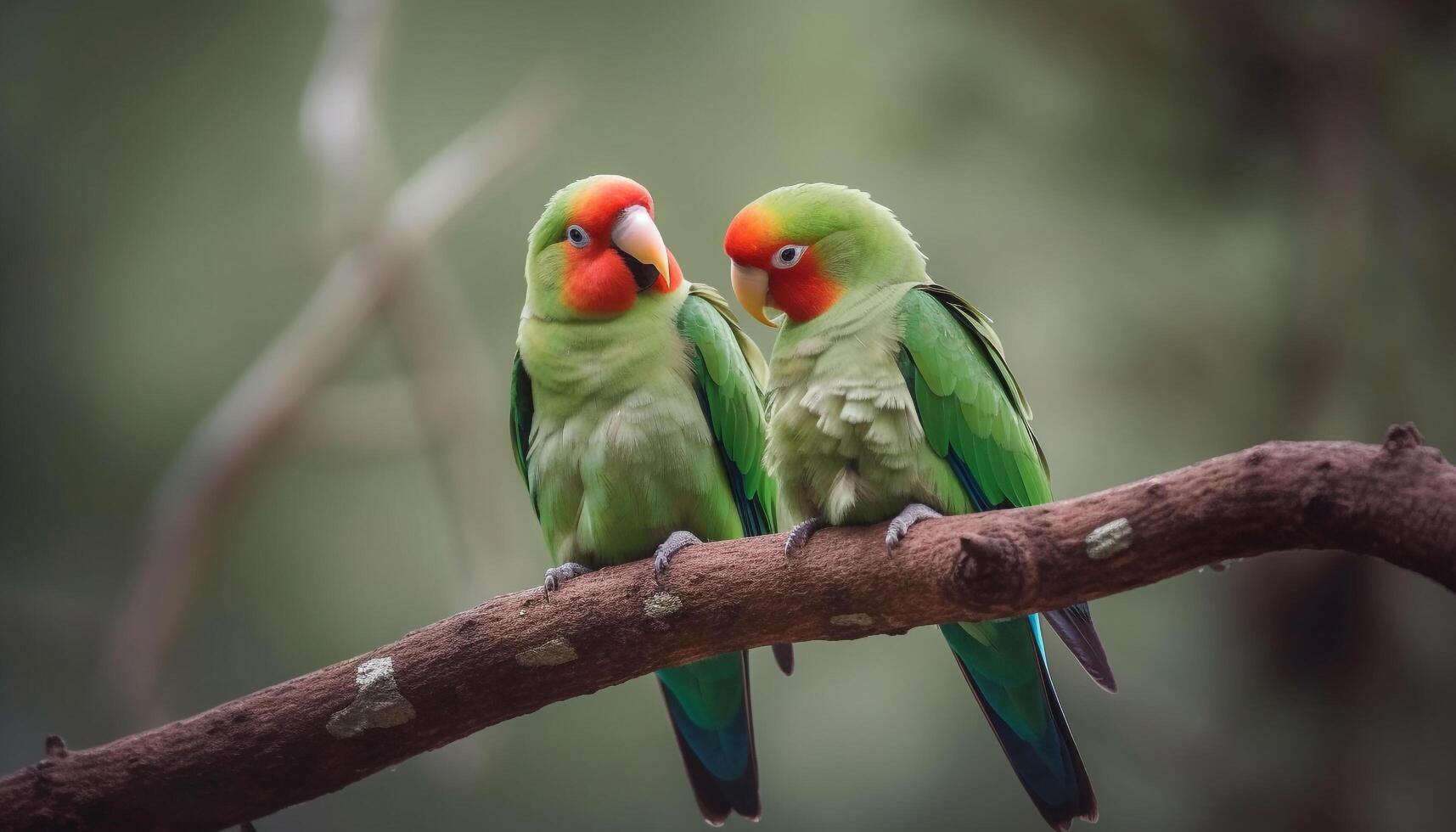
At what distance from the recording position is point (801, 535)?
2523 mm

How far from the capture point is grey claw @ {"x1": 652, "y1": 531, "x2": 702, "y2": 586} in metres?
2.63

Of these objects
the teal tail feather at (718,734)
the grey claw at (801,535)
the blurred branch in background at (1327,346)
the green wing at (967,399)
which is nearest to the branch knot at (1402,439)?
the green wing at (967,399)

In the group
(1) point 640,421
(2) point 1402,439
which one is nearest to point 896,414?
(1) point 640,421

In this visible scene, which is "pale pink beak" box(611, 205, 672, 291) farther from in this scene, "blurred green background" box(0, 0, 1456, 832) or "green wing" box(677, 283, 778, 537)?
"blurred green background" box(0, 0, 1456, 832)

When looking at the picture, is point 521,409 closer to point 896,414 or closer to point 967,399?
point 896,414

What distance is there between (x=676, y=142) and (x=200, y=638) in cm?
411

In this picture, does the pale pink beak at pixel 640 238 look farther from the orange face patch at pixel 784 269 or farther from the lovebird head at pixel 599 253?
the orange face patch at pixel 784 269

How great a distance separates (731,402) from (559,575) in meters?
0.70

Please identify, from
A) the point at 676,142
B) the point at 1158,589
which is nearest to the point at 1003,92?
the point at 676,142

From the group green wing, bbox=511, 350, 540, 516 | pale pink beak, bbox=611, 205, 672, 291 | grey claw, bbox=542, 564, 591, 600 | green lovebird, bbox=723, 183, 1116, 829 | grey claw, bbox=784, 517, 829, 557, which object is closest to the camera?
grey claw, bbox=784, 517, 829, 557

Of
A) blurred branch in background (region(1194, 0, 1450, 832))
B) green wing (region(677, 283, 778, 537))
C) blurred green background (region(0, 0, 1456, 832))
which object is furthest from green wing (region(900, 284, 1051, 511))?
blurred branch in background (region(1194, 0, 1450, 832))

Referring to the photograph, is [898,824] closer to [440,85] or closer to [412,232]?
[412,232]

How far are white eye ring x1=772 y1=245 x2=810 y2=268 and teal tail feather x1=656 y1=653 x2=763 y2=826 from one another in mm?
1112

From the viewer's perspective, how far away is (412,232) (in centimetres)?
608
